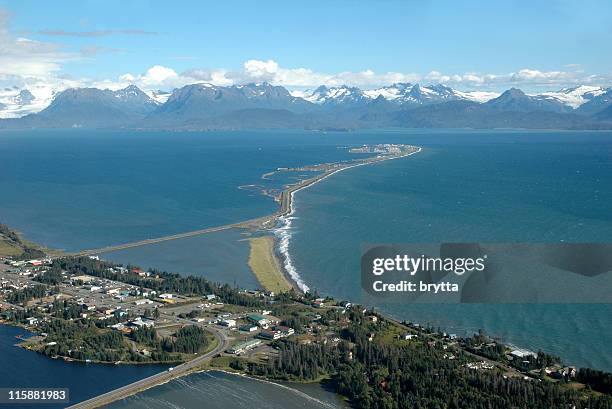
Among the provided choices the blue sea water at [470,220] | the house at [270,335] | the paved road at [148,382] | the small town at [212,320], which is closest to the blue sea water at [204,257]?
the small town at [212,320]

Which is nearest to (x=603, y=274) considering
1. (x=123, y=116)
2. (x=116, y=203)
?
(x=116, y=203)

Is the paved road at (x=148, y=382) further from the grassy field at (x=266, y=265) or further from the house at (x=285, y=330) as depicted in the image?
the grassy field at (x=266, y=265)

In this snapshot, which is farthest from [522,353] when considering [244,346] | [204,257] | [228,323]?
[204,257]

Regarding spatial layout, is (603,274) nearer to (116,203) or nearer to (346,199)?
(346,199)

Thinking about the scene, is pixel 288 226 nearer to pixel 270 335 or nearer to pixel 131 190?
pixel 270 335

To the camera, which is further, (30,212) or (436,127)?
(436,127)

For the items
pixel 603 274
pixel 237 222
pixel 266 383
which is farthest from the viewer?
pixel 237 222
